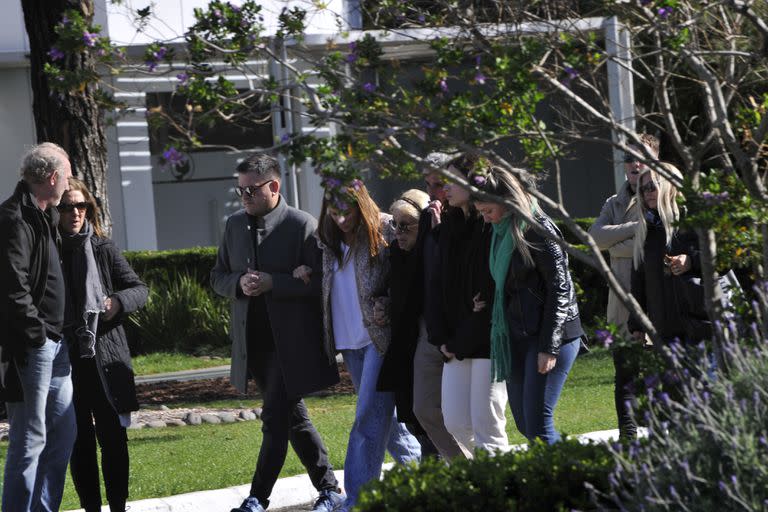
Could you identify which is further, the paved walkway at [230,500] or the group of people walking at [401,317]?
the paved walkway at [230,500]

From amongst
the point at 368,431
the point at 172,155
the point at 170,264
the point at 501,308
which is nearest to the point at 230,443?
the point at 368,431

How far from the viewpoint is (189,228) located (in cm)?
1986

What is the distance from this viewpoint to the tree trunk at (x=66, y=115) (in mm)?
11734

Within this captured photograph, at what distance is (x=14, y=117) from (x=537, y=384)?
1387cm

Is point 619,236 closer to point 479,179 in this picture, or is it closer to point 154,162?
point 479,179

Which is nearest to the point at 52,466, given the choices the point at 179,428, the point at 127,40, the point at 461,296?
the point at 461,296

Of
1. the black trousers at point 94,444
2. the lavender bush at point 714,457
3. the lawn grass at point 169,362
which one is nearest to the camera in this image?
the lavender bush at point 714,457

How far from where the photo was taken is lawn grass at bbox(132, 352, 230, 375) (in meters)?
15.0

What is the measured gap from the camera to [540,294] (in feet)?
20.3

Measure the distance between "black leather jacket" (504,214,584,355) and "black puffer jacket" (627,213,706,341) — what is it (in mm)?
586

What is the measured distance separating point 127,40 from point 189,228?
146 inches

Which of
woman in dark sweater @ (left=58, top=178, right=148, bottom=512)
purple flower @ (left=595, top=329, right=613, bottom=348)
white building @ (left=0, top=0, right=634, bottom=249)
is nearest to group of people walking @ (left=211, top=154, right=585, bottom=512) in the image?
woman in dark sweater @ (left=58, top=178, right=148, bottom=512)

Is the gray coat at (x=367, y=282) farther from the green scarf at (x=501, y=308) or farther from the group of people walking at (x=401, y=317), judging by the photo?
the green scarf at (x=501, y=308)

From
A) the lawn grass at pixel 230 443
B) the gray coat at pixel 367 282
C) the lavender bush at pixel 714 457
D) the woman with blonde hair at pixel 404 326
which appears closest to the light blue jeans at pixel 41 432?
the lawn grass at pixel 230 443
